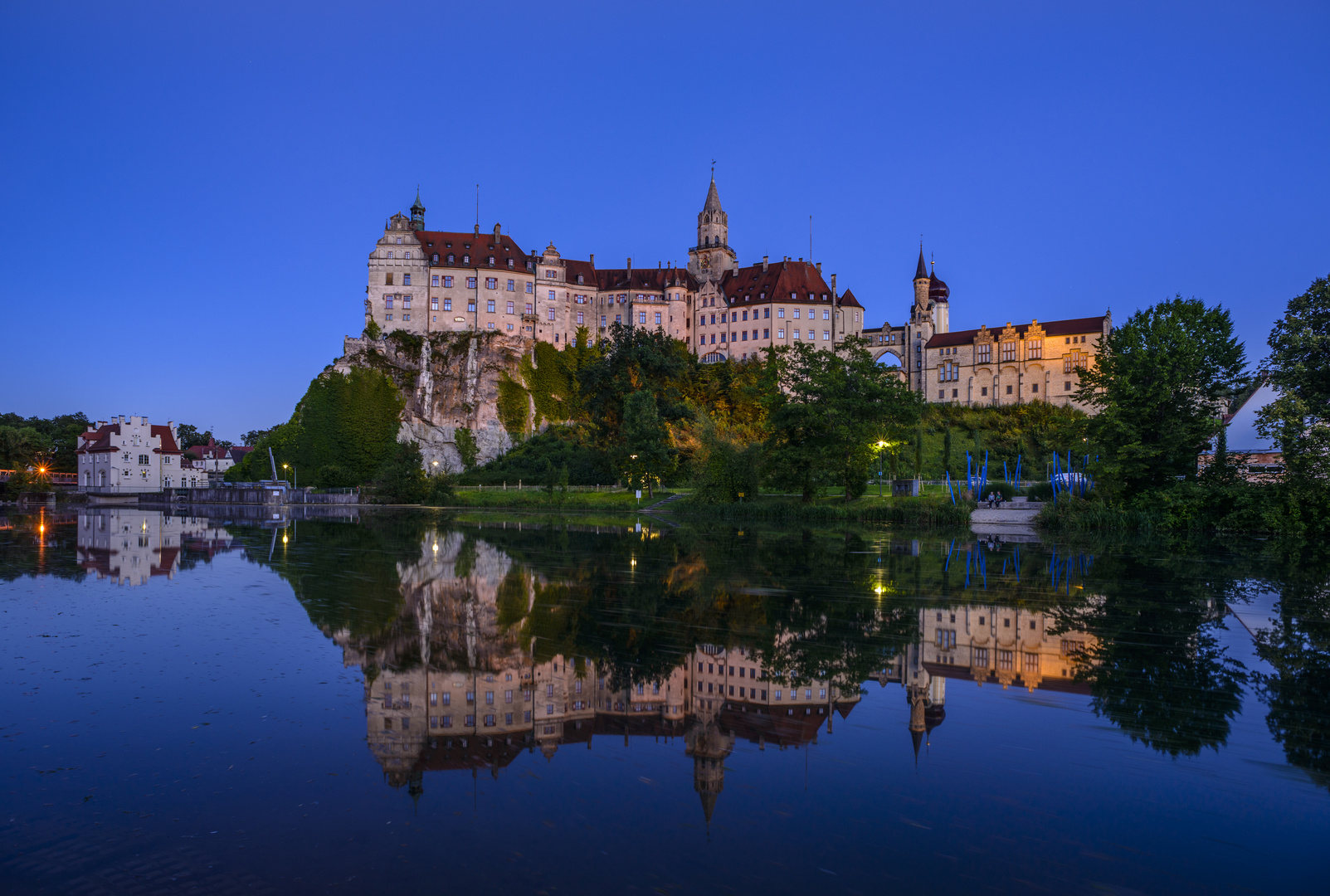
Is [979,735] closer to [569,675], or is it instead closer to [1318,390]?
[569,675]

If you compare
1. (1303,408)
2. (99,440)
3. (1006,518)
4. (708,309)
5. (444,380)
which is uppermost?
(708,309)

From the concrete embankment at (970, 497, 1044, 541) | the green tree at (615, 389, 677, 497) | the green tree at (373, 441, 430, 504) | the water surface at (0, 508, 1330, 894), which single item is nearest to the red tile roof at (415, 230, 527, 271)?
the green tree at (373, 441, 430, 504)

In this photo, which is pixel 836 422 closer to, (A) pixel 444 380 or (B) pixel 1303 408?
(B) pixel 1303 408

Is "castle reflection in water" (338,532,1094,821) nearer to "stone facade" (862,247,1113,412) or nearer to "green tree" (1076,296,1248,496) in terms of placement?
"green tree" (1076,296,1248,496)

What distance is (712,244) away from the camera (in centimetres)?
10875

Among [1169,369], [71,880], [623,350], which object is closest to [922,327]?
[623,350]

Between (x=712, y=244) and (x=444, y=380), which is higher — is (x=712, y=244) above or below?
above

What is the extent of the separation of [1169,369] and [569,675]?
113 ft

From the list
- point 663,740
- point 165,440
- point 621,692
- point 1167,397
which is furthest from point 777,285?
point 663,740

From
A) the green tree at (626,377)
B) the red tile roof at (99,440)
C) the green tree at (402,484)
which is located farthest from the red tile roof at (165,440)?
the green tree at (626,377)

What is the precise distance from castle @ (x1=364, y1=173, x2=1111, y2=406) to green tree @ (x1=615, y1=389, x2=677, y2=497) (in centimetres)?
3701

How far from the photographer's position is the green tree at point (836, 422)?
41.7m

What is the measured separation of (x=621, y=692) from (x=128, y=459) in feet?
336

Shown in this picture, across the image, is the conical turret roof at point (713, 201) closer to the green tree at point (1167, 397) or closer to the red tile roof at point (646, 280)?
the red tile roof at point (646, 280)
